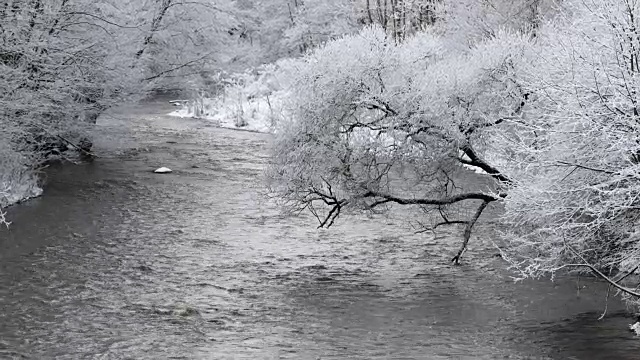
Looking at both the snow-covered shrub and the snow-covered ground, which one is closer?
the snow-covered ground

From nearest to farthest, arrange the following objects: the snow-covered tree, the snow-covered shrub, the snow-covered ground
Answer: the snow-covered tree < the snow-covered ground < the snow-covered shrub

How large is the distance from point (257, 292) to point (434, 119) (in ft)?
15.3

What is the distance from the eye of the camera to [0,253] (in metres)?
15.3

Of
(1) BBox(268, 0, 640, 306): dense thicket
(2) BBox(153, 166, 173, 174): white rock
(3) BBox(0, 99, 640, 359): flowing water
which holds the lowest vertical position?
(2) BBox(153, 166, 173, 174): white rock

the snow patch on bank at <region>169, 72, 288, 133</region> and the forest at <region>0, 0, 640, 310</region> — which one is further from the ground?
the forest at <region>0, 0, 640, 310</region>

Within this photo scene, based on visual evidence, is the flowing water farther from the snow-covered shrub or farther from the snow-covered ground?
the snow-covered shrub

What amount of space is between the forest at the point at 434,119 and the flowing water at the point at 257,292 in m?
0.72

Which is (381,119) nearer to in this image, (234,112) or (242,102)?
(234,112)

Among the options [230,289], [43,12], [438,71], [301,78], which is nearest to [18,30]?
[43,12]

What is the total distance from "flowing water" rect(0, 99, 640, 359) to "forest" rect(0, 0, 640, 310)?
0.72 meters

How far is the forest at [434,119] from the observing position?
445 inches

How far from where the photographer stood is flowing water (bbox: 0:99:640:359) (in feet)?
37.0

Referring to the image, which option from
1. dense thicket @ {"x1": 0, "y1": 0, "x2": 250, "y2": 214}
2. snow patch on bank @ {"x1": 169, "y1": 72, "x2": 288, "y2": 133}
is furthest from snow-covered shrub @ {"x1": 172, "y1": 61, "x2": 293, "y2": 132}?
dense thicket @ {"x1": 0, "y1": 0, "x2": 250, "y2": 214}

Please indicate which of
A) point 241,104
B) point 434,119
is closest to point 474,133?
point 434,119
